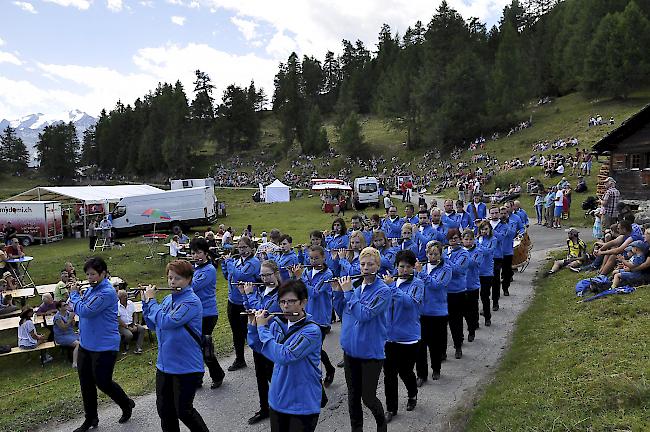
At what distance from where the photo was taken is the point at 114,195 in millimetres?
33375

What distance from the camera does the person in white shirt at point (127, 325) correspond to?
408 inches

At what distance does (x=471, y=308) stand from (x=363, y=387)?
4321 millimetres

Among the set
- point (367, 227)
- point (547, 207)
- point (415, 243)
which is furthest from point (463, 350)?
point (547, 207)

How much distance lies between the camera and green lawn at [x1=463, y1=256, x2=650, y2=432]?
516 centimetres

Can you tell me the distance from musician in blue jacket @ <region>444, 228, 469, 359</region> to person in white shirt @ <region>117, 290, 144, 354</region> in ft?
20.8

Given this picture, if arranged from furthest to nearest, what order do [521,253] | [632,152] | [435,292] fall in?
[632,152] → [521,253] → [435,292]

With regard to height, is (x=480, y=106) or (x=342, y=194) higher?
(x=480, y=106)

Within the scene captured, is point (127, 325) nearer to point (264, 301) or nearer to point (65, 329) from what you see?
point (65, 329)

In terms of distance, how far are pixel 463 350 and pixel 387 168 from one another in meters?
55.5

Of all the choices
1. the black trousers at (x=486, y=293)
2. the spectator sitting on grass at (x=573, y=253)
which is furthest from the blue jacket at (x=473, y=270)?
the spectator sitting on grass at (x=573, y=253)

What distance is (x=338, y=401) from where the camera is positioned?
6.78 metres

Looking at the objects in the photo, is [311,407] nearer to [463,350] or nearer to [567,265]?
[463,350]

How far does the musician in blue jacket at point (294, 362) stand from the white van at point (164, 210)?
2713 cm

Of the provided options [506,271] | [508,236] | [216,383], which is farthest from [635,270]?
[216,383]
